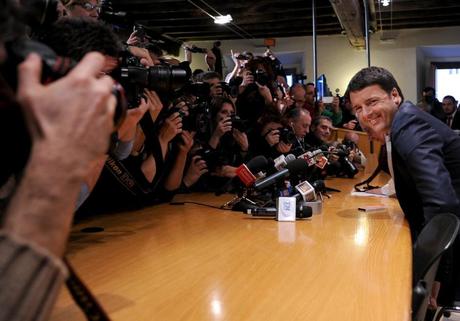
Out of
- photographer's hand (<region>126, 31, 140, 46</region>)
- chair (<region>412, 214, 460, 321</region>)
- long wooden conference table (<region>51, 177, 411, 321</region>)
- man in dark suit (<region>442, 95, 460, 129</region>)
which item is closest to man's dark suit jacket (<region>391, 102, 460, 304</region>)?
long wooden conference table (<region>51, 177, 411, 321</region>)

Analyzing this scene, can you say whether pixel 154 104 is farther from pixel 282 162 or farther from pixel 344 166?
pixel 344 166

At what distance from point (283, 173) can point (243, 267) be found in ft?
2.83

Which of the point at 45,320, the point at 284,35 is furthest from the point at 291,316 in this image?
the point at 284,35

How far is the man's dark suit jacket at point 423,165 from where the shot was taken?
1706 millimetres

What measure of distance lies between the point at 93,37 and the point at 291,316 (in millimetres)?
626

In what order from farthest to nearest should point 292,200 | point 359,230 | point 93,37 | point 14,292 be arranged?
1. point 292,200
2. point 359,230
3. point 93,37
4. point 14,292

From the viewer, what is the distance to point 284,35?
29.5ft

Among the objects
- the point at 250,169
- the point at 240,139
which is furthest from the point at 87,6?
the point at 240,139

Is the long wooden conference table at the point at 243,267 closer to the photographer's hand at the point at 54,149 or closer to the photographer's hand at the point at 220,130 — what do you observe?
the photographer's hand at the point at 54,149

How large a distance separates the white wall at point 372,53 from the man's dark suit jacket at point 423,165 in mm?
7449

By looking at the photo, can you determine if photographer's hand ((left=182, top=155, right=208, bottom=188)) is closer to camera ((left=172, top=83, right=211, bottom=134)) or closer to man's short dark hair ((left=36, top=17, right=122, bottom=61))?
camera ((left=172, top=83, right=211, bottom=134))

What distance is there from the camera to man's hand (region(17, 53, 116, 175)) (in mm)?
496

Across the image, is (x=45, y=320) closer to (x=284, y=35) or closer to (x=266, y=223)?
(x=266, y=223)

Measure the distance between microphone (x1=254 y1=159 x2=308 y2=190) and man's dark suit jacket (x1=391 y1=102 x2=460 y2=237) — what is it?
0.38 m
